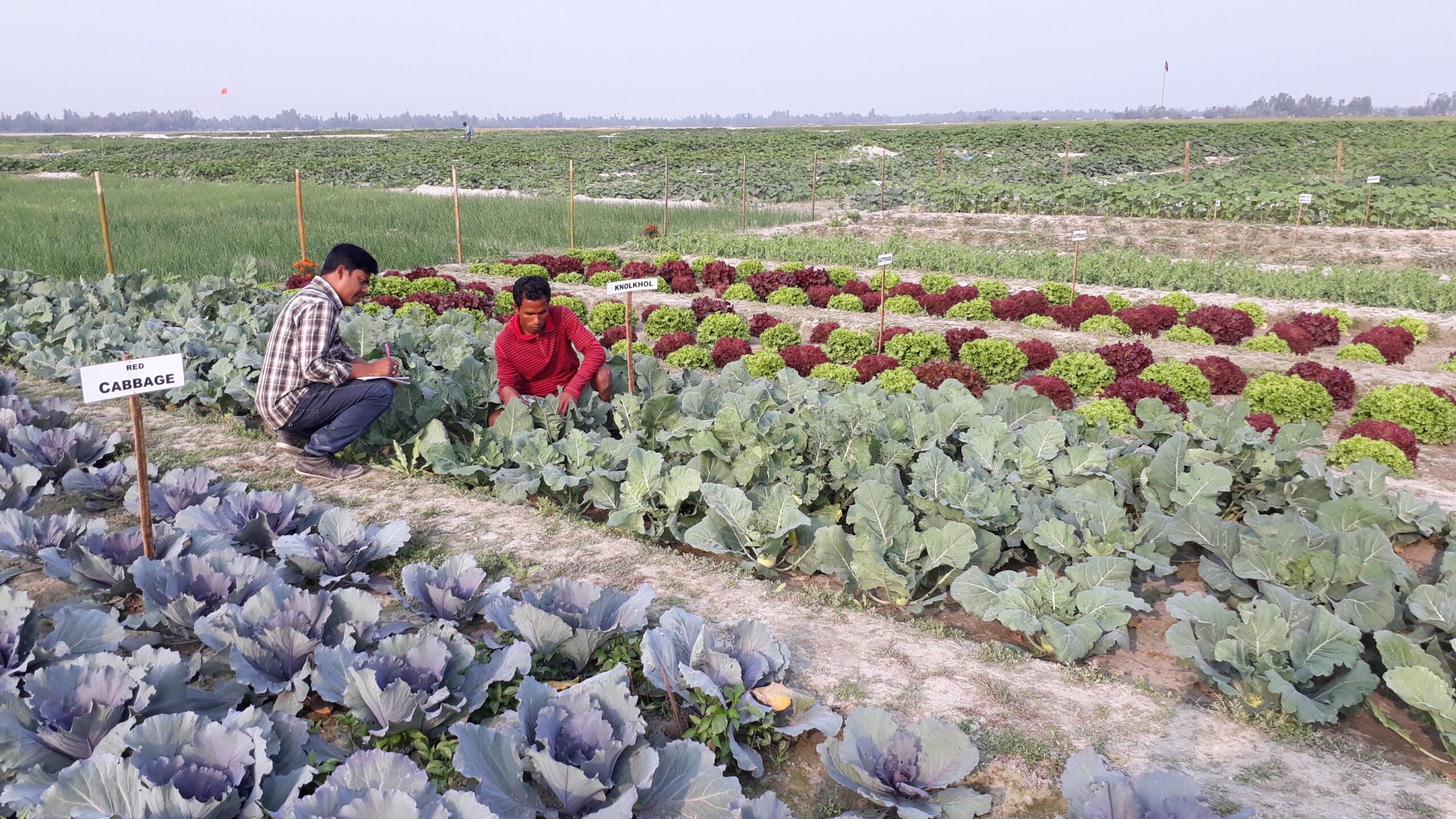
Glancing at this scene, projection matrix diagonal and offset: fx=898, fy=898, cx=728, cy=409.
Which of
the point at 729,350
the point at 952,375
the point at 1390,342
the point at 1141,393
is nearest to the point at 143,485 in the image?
the point at 952,375

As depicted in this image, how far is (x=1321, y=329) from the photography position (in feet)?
33.8

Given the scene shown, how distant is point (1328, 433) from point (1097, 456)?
4.27m

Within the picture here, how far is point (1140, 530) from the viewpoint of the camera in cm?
420

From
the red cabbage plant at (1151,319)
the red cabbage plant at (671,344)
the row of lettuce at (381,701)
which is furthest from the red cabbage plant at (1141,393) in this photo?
the row of lettuce at (381,701)

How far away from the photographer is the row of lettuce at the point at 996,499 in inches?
134

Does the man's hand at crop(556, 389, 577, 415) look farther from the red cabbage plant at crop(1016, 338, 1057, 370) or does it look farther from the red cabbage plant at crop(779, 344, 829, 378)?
the red cabbage plant at crop(1016, 338, 1057, 370)

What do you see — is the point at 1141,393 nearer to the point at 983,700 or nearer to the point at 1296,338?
the point at 1296,338

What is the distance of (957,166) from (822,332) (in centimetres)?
3068

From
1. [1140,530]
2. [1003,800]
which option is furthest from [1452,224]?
[1003,800]

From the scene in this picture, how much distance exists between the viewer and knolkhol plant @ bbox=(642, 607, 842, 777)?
111 inches

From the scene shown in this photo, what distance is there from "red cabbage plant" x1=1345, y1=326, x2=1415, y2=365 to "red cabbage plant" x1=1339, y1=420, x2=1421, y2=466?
11.4ft

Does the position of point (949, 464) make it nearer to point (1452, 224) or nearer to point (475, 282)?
point (475, 282)

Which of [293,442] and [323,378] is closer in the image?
[323,378]

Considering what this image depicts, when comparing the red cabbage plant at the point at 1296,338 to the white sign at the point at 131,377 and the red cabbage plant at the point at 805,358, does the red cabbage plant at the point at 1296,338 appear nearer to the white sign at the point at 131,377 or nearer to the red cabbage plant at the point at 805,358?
the red cabbage plant at the point at 805,358
